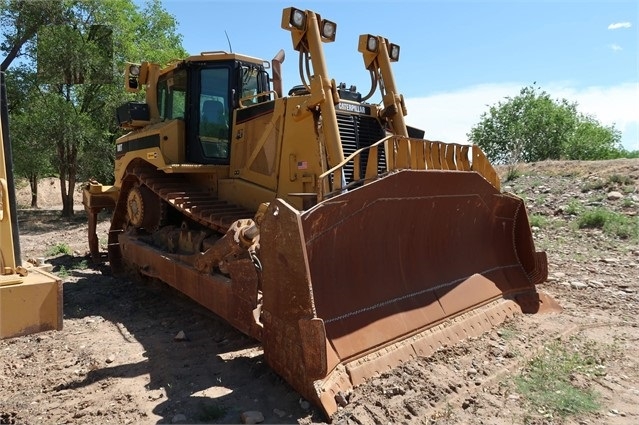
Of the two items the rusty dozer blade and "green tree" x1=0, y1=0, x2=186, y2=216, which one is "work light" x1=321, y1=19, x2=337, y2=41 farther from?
"green tree" x1=0, y1=0, x2=186, y2=216

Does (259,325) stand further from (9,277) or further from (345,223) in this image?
(9,277)

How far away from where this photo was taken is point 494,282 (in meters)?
5.34

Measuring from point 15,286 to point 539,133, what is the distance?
3203cm

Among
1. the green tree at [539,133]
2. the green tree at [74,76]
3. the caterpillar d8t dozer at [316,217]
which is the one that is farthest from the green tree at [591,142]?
the caterpillar d8t dozer at [316,217]

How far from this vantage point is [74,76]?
16516mm

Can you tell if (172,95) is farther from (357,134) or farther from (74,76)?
(74,76)

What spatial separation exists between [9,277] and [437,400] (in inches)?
106

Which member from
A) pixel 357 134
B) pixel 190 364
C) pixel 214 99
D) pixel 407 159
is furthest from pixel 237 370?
pixel 214 99

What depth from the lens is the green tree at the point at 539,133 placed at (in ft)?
100

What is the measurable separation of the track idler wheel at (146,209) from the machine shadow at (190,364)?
83cm

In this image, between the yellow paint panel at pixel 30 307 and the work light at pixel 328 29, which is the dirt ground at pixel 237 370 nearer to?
the yellow paint panel at pixel 30 307

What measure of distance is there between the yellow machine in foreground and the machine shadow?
3.06ft

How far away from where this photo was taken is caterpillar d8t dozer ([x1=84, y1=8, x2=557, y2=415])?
3.62 metres

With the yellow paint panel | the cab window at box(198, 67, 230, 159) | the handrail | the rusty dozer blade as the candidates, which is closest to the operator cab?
the cab window at box(198, 67, 230, 159)
